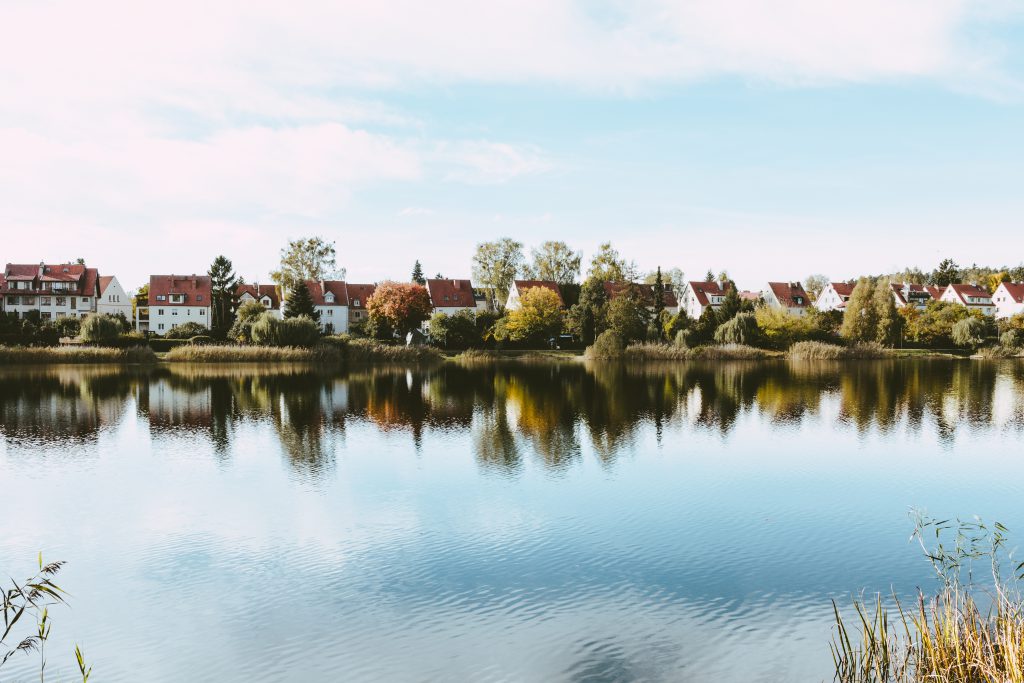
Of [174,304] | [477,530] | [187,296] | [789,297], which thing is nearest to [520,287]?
[187,296]

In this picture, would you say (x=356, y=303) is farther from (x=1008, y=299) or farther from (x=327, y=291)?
(x=1008, y=299)

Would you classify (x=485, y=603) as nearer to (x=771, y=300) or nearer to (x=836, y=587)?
(x=836, y=587)

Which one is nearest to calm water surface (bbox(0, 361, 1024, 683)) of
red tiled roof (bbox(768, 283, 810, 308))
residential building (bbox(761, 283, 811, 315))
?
residential building (bbox(761, 283, 811, 315))

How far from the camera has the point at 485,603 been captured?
10023 millimetres

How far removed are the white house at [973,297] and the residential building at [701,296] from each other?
113ft

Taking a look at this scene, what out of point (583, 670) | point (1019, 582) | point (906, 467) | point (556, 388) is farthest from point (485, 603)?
point (556, 388)

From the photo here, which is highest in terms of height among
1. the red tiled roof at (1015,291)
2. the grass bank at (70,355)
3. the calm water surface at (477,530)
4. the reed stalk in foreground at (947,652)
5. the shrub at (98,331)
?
the red tiled roof at (1015,291)

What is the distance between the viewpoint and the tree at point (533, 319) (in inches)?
2702

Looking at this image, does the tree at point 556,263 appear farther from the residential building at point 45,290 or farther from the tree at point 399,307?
the residential building at point 45,290

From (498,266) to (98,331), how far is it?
43317 millimetres

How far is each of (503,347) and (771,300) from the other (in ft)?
161

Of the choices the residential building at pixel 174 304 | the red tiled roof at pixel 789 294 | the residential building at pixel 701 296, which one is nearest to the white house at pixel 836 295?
the red tiled roof at pixel 789 294

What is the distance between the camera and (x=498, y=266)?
8688cm

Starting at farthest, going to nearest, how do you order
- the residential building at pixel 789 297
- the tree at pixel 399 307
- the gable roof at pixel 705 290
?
the residential building at pixel 789 297
the gable roof at pixel 705 290
the tree at pixel 399 307
